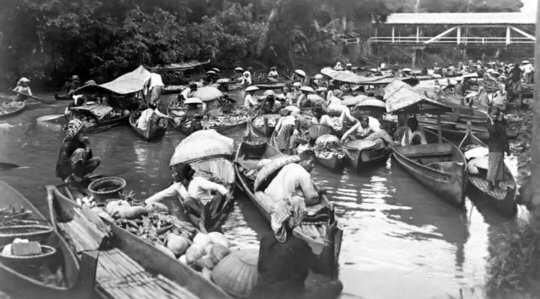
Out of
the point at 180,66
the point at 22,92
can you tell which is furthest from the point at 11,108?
the point at 180,66

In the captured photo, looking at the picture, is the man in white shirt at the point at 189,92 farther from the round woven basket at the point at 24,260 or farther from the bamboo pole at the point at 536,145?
the bamboo pole at the point at 536,145

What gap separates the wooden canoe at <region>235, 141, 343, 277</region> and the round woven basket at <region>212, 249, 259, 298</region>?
0.67 m

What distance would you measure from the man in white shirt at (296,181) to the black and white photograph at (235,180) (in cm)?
3

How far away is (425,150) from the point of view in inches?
440

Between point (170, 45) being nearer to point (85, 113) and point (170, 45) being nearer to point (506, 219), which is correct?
point (85, 113)

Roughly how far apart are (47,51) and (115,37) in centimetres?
258

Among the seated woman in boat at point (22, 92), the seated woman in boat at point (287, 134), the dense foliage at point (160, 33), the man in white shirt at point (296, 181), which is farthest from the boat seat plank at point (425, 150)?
the seated woman in boat at point (22, 92)

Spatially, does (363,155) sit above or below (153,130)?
below

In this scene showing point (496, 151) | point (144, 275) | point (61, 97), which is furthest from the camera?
point (61, 97)

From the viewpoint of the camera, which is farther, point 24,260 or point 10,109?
point 10,109

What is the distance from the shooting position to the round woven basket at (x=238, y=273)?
15.8 feet

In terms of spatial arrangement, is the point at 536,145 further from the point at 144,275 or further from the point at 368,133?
the point at 368,133

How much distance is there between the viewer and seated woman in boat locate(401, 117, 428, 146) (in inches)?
460

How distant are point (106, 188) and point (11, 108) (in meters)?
10.8
